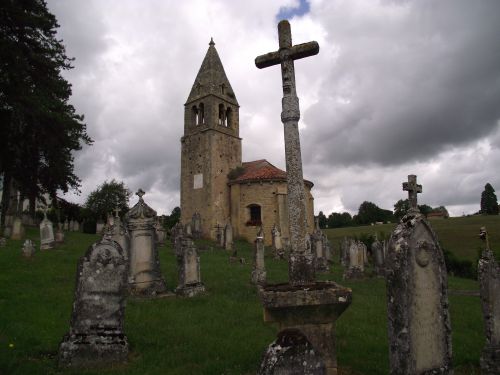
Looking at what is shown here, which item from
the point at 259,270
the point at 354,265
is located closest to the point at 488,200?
the point at 354,265

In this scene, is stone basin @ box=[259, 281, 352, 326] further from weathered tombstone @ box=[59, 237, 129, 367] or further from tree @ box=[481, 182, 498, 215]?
tree @ box=[481, 182, 498, 215]

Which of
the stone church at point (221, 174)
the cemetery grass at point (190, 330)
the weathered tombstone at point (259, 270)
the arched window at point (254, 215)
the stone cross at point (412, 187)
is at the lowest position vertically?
the cemetery grass at point (190, 330)

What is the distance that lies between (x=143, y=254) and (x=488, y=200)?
224 feet

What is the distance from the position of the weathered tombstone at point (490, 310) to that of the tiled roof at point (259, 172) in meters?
24.7

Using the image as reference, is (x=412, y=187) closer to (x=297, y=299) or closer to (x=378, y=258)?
(x=297, y=299)

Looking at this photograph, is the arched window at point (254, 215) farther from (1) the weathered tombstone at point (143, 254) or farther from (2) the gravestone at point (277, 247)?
(1) the weathered tombstone at point (143, 254)

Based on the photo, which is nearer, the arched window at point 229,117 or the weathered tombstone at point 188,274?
the weathered tombstone at point 188,274

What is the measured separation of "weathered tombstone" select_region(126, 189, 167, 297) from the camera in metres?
9.41

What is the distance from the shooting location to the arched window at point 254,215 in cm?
3028

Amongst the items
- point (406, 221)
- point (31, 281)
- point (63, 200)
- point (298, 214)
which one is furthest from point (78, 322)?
point (63, 200)

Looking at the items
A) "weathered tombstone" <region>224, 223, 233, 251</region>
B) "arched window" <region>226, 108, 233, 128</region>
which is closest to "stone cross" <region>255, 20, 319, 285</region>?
"weathered tombstone" <region>224, 223, 233, 251</region>

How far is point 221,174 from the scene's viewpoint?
32.4 meters

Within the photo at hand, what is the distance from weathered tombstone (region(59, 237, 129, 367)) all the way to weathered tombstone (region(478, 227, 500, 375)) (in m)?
5.05

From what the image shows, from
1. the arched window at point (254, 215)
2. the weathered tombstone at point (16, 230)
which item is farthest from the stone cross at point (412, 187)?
the arched window at point (254, 215)
